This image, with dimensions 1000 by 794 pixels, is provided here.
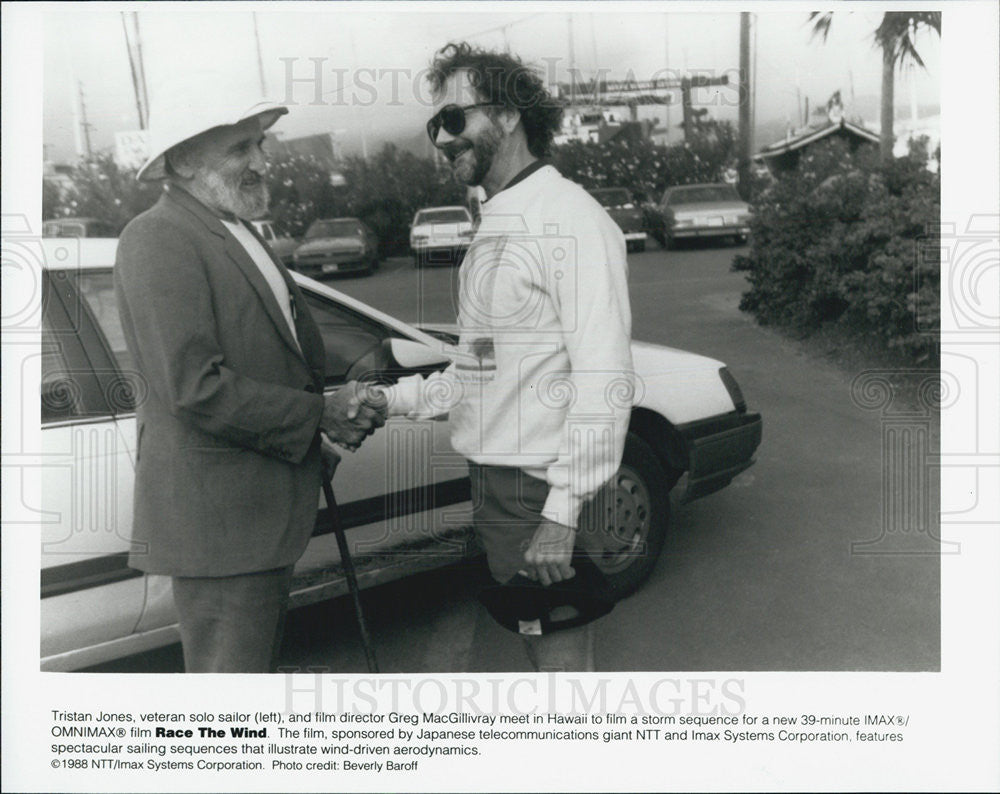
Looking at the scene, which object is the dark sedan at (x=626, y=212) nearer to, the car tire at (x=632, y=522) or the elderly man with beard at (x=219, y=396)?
the car tire at (x=632, y=522)

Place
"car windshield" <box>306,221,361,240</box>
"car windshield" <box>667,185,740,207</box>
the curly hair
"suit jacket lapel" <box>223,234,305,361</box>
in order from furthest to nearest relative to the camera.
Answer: "car windshield" <box>667,185,740,207</box> < "car windshield" <box>306,221,361,240</box> < the curly hair < "suit jacket lapel" <box>223,234,305,361</box>

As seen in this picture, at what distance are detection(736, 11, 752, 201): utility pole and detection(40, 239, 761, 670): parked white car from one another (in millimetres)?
770

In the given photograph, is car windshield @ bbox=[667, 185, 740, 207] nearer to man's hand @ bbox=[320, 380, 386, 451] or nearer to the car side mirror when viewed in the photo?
the car side mirror

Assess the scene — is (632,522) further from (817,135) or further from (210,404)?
(210,404)

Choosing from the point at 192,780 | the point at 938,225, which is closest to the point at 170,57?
the point at 192,780

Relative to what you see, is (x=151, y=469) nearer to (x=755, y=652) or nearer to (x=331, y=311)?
(x=331, y=311)

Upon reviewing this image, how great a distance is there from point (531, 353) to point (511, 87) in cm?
70

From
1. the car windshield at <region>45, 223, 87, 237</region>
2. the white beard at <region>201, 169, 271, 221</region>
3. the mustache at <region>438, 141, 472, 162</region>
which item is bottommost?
the car windshield at <region>45, 223, 87, 237</region>

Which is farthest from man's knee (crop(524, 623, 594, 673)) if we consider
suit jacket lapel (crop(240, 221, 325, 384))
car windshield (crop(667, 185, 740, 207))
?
car windshield (crop(667, 185, 740, 207))

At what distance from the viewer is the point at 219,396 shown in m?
2.23

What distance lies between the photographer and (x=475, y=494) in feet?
8.74

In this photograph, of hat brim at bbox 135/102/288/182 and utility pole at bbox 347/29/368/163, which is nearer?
hat brim at bbox 135/102/288/182

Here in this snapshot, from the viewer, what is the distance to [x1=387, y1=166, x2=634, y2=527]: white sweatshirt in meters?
2.27

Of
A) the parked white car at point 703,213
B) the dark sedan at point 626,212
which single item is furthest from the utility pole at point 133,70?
the parked white car at point 703,213
